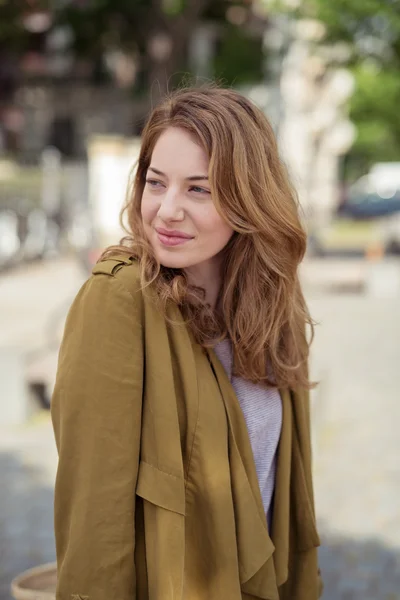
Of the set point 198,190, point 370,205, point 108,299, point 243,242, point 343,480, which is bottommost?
point 343,480

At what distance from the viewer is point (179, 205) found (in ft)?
5.67

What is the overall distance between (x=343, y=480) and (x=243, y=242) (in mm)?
3440

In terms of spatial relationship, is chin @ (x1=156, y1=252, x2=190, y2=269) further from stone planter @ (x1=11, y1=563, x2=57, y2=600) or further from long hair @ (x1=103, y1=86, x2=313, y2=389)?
stone planter @ (x1=11, y1=563, x2=57, y2=600)

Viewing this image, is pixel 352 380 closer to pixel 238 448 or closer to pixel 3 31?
pixel 238 448

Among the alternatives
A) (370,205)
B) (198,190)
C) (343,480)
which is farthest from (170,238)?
(370,205)

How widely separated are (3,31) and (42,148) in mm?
9449

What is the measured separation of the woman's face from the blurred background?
0.62 meters

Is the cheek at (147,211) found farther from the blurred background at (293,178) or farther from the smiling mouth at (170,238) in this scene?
the blurred background at (293,178)

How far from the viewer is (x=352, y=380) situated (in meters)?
7.61

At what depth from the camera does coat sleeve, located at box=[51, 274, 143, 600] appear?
1.60m

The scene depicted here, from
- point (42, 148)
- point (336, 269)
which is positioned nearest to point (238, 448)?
point (336, 269)

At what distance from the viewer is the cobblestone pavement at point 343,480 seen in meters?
3.91

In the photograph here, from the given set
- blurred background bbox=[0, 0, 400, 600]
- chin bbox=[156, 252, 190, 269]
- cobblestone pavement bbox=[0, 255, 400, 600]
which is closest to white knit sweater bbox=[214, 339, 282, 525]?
chin bbox=[156, 252, 190, 269]

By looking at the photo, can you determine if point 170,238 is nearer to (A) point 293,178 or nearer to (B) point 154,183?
(B) point 154,183
